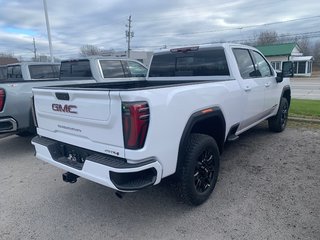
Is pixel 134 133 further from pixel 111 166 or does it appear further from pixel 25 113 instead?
pixel 25 113

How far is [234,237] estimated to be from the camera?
288 centimetres

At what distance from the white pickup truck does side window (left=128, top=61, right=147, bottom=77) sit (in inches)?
158

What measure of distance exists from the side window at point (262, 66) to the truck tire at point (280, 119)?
101cm

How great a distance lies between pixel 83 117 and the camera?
9.45 feet

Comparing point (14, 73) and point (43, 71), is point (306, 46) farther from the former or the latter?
point (14, 73)

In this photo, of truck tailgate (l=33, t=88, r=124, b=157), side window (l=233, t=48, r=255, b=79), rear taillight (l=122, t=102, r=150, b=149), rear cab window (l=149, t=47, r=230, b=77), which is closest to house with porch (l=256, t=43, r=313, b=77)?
side window (l=233, t=48, r=255, b=79)

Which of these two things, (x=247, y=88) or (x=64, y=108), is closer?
(x=64, y=108)

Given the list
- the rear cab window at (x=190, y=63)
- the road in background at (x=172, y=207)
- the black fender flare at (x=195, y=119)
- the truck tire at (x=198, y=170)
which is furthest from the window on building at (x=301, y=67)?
the truck tire at (x=198, y=170)

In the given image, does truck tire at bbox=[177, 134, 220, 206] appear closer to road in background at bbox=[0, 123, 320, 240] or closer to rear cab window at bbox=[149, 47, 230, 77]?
road in background at bbox=[0, 123, 320, 240]

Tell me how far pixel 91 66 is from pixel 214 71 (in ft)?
13.7

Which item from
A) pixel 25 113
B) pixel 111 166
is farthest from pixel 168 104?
pixel 25 113

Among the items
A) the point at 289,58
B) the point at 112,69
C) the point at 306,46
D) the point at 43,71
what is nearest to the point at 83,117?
the point at 112,69

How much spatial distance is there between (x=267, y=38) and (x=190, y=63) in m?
68.7

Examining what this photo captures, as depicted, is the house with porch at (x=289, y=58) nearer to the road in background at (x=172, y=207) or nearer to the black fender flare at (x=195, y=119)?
the road in background at (x=172, y=207)
